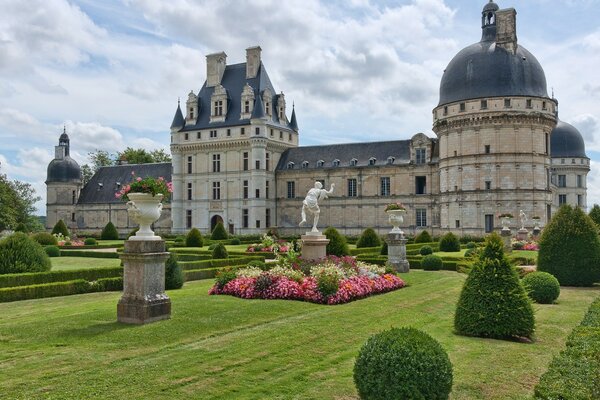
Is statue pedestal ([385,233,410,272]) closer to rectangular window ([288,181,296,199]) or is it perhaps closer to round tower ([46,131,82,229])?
rectangular window ([288,181,296,199])

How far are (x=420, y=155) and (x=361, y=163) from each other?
654 cm

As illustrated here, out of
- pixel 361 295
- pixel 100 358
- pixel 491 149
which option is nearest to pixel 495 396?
pixel 100 358

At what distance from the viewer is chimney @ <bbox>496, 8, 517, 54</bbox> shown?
49750 mm

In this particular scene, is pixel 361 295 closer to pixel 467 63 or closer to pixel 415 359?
pixel 415 359

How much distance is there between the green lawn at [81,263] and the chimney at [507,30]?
3798 centimetres

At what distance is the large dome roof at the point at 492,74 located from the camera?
4875cm

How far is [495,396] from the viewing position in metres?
7.70

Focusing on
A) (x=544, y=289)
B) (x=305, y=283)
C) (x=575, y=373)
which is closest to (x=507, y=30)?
(x=544, y=289)

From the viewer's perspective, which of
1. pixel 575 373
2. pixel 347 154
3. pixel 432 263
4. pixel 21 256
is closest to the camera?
pixel 575 373

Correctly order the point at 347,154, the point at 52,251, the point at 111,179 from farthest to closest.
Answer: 1. the point at 111,179
2. the point at 347,154
3. the point at 52,251

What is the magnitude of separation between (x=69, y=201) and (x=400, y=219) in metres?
60.7

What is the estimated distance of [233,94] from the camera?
63.7 meters

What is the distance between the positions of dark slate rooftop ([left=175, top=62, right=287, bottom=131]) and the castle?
0.15 metres

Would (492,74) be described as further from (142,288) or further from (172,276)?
(142,288)
